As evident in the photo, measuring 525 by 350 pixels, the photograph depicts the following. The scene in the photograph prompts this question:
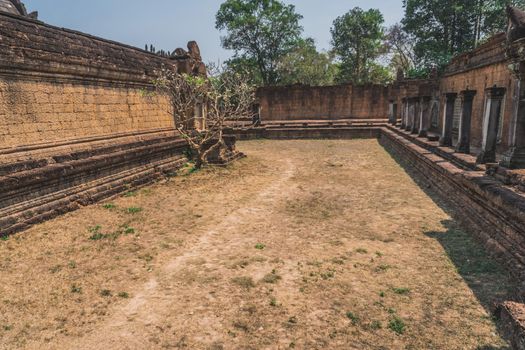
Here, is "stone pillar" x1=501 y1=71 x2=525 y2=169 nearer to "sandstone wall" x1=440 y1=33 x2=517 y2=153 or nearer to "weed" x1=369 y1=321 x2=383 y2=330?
"sandstone wall" x1=440 y1=33 x2=517 y2=153

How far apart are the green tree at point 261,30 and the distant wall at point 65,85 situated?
29.1 metres

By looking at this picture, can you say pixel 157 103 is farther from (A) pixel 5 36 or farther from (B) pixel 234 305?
(B) pixel 234 305

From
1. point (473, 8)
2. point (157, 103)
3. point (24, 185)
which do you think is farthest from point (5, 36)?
point (473, 8)

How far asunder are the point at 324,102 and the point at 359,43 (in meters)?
16.2

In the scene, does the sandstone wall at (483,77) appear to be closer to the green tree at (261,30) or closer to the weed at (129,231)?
the weed at (129,231)

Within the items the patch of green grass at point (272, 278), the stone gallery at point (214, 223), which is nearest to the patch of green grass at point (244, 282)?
the stone gallery at point (214, 223)

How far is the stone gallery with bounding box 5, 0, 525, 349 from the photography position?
3254mm

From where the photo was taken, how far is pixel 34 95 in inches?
282

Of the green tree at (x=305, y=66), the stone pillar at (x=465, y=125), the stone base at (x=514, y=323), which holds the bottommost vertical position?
the stone base at (x=514, y=323)

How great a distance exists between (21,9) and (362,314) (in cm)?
2101

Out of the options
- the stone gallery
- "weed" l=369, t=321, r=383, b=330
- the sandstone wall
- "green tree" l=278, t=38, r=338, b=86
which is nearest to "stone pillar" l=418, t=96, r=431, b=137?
the stone gallery

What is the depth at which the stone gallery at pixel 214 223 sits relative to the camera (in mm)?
3254

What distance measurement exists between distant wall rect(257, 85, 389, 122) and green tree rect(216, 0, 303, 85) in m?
14.5

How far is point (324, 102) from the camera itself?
25828 mm
